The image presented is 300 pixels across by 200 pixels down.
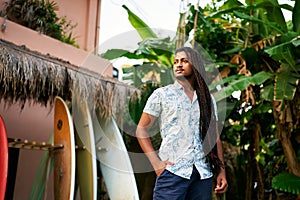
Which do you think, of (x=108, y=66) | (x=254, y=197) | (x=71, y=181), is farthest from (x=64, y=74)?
(x=254, y=197)

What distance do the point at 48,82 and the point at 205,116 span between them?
1.72m

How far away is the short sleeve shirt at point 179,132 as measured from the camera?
1.64 metres

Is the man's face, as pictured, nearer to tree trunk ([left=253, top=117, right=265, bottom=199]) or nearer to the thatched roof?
the thatched roof

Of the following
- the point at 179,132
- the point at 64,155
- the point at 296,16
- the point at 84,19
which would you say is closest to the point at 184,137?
→ the point at 179,132

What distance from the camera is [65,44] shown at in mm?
4281

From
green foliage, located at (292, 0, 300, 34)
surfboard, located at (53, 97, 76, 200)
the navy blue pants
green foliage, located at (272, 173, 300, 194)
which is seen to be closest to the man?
the navy blue pants

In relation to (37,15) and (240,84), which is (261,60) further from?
(37,15)

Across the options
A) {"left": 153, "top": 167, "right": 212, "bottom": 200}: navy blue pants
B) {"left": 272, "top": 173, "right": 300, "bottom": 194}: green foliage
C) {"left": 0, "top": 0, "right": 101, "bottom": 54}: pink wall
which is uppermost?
{"left": 0, "top": 0, "right": 101, "bottom": 54}: pink wall

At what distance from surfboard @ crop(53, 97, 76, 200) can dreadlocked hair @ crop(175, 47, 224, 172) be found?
1.39 meters

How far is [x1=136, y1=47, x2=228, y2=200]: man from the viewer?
163 cm

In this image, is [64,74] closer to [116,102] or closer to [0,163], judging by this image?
[116,102]

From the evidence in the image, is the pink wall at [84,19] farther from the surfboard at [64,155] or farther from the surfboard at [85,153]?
the surfboard at [64,155]

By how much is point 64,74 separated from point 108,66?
157cm

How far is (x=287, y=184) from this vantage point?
3164 mm
